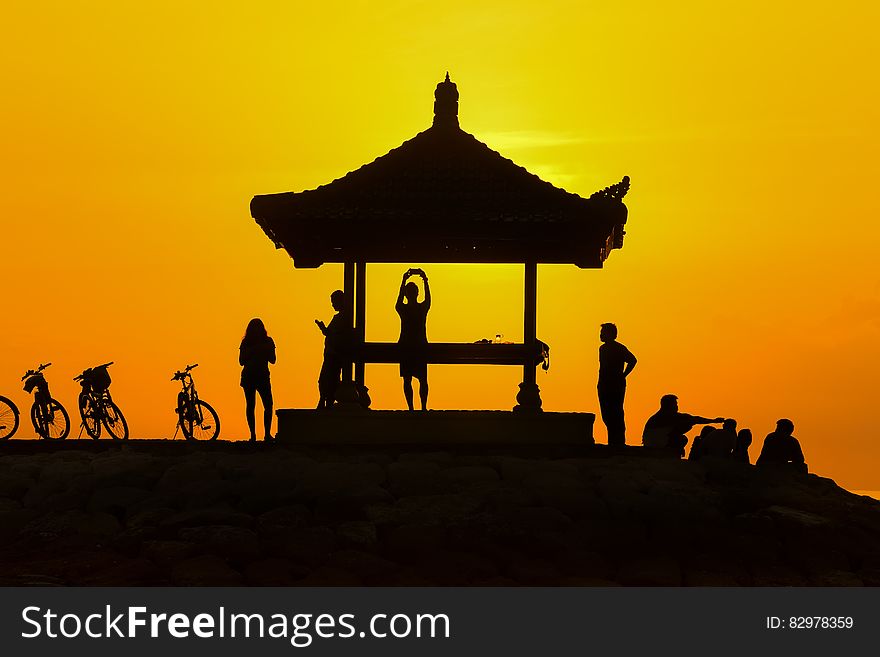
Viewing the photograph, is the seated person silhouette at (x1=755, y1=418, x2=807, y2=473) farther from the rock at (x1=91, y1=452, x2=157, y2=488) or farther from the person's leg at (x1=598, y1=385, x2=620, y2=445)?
the rock at (x1=91, y1=452, x2=157, y2=488)

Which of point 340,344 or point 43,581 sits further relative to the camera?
point 340,344

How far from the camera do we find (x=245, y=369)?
874 inches

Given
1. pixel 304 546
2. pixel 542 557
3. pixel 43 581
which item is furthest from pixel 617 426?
pixel 43 581

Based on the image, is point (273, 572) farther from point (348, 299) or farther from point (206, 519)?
point (348, 299)

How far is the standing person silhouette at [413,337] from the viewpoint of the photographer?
2178 cm

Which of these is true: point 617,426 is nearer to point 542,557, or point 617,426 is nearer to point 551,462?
point 551,462

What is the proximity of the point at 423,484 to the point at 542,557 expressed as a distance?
2.57 meters

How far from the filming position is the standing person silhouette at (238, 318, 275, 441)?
873 inches

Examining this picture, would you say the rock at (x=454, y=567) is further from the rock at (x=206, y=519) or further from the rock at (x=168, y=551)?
the rock at (x=168, y=551)

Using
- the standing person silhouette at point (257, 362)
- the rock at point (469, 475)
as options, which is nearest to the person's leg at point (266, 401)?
the standing person silhouette at point (257, 362)

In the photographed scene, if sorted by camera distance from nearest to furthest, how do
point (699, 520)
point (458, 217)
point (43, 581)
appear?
point (43, 581), point (699, 520), point (458, 217)

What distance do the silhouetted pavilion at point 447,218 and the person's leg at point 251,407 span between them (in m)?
1.79
